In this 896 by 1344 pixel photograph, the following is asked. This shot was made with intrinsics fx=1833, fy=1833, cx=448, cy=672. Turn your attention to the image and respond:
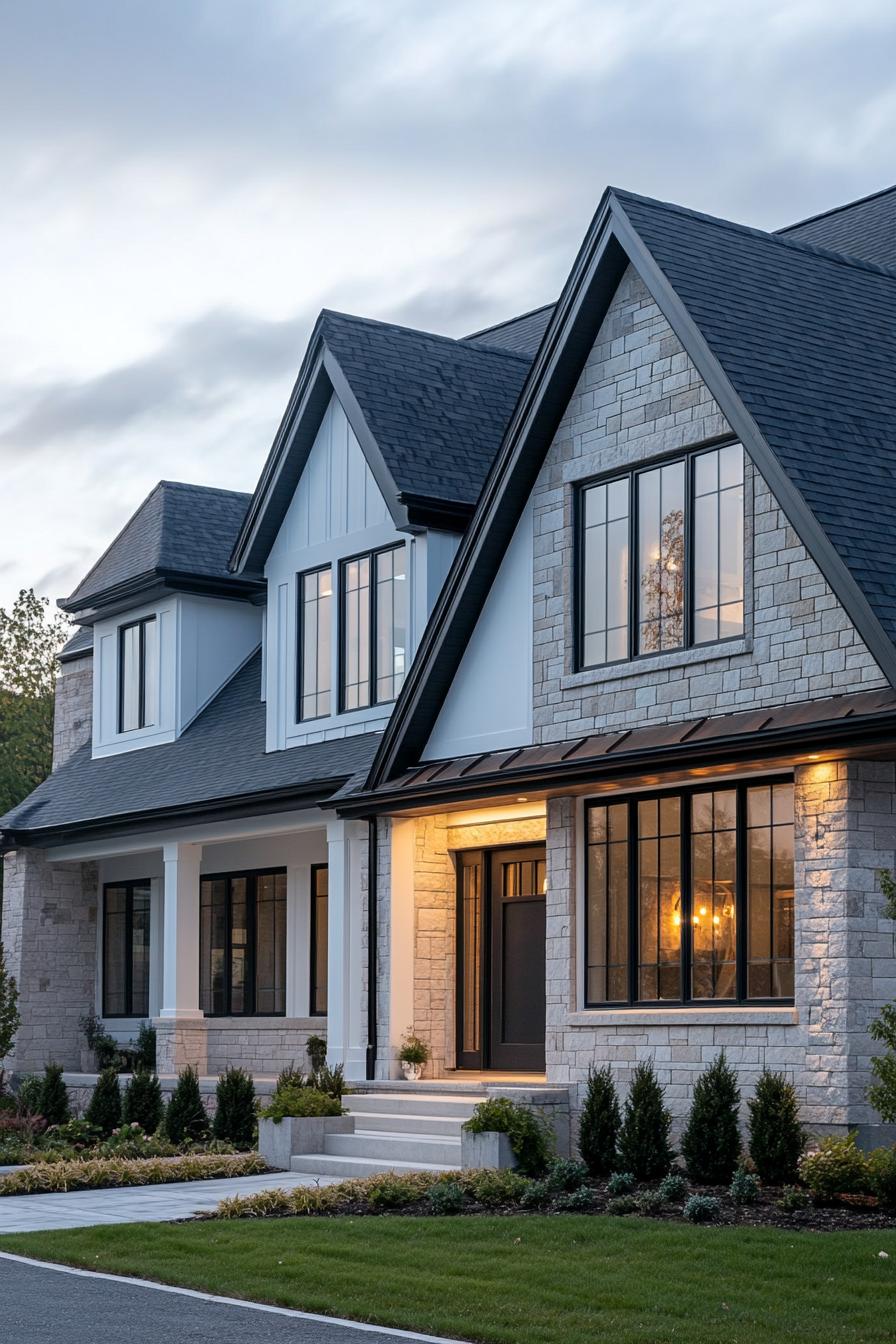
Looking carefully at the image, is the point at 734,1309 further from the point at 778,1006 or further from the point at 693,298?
the point at 693,298

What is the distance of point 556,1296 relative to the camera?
1063 centimetres

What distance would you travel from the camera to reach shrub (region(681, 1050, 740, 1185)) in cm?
1465

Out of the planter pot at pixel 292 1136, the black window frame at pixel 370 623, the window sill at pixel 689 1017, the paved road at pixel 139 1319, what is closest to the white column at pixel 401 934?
the planter pot at pixel 292 1136

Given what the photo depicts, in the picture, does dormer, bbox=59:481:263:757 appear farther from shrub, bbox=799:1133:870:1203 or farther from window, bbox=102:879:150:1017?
shrub, bbox=799:1133:870:1203

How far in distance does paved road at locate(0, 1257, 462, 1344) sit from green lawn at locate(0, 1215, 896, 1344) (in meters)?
0.32

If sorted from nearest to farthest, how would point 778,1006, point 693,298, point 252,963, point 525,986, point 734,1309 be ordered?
point 734,1309, point 778,1006, point 693,298, point 525,986, point 252,963

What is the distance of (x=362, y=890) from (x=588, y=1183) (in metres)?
5.99

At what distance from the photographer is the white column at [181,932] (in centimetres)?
2422

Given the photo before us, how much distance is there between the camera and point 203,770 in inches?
982

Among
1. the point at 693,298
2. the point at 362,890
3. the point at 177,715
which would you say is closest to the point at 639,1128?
the point at 362,890

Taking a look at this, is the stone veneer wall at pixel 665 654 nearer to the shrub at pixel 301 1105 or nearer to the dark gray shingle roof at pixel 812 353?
the dark gray shingle roof at pixel 812 353

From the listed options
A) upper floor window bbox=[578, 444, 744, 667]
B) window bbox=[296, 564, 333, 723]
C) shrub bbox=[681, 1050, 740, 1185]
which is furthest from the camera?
window bbox=[296, 564, 333, 723]

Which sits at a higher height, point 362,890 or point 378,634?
point 378,634

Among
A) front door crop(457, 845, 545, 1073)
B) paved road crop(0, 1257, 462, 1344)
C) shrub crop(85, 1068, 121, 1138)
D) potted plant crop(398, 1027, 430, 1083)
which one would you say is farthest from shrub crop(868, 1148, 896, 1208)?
shrub crop(85, 1068, 121, 1138)
